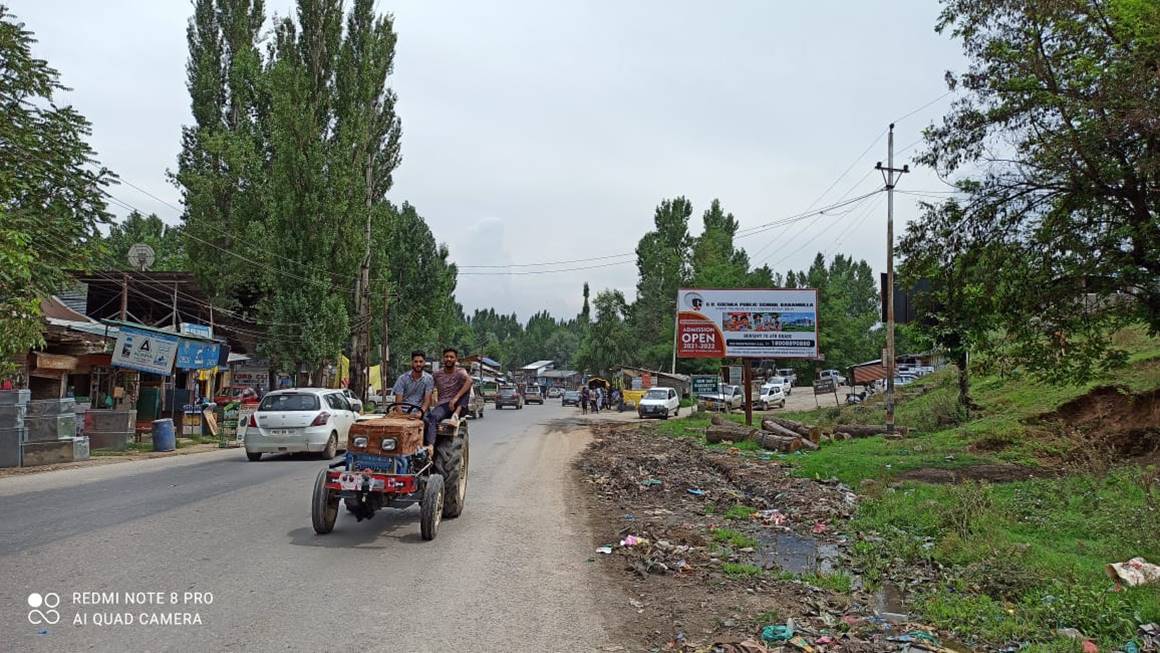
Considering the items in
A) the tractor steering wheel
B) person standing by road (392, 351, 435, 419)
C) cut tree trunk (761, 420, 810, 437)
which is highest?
person standing by road (392, 351, 435, 419)

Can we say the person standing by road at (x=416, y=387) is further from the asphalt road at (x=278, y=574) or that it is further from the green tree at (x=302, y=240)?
the green tree at (x=302, y=240)

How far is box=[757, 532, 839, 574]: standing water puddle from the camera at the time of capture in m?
8.14

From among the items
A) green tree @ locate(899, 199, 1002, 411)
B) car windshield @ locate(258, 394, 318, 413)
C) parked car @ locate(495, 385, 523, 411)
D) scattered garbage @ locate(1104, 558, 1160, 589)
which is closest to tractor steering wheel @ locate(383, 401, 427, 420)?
scattered garbage @ locate(1104, 558, 1160, 589)

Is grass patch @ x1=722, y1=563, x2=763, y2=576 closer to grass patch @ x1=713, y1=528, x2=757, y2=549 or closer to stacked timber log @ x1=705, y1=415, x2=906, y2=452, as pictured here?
grass patch @ x1=713, y1=528, x2=757, y2=549

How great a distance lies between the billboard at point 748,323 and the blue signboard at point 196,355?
1703cm

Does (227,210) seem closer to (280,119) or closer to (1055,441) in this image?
(280,119)

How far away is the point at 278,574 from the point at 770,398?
45.8 metres

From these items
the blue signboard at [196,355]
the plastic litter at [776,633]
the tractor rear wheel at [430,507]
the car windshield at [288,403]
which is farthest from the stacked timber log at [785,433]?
the blue signboard at [196,355]

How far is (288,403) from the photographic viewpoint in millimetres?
16875

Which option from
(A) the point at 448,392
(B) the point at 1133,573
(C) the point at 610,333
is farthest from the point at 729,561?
(C) the point at 610,333

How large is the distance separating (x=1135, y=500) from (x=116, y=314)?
34689 mm

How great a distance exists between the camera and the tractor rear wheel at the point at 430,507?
27.7 feet

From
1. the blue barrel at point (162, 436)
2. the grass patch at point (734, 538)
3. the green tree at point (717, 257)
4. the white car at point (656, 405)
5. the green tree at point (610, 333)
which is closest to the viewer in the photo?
the grass patch at point (734, 538)

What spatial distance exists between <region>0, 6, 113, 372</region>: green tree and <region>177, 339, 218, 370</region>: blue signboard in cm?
1020
